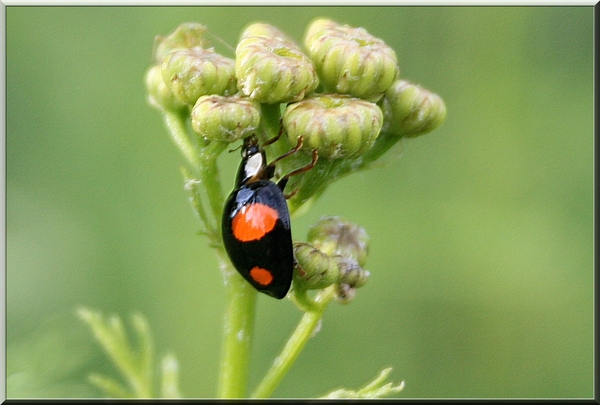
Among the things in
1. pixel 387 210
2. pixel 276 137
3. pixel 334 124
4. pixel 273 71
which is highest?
pixel 273 71

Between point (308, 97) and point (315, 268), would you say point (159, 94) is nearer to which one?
point (308, 97)

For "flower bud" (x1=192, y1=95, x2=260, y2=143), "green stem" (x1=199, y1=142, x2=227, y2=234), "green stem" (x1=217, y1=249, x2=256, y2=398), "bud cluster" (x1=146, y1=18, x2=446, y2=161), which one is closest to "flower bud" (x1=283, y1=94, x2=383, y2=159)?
"bud cluster" (x1=146, y1=18, x2=446, y2=161)

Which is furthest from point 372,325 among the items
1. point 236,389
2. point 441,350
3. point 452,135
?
point 236,389

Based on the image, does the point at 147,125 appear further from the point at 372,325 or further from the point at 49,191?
the point at 372,325

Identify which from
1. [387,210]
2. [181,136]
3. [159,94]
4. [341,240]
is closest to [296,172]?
[341,240]

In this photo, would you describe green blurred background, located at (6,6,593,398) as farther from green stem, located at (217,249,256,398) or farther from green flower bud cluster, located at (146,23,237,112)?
green flower bud cluster, located at (146,23,237,112)

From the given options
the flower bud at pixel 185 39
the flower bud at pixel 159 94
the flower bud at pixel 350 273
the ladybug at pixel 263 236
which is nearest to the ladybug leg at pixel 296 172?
the ladybug at pixel 263 236

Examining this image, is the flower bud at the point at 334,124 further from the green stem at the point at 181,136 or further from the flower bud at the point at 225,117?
the green stem at the point at 181,136
